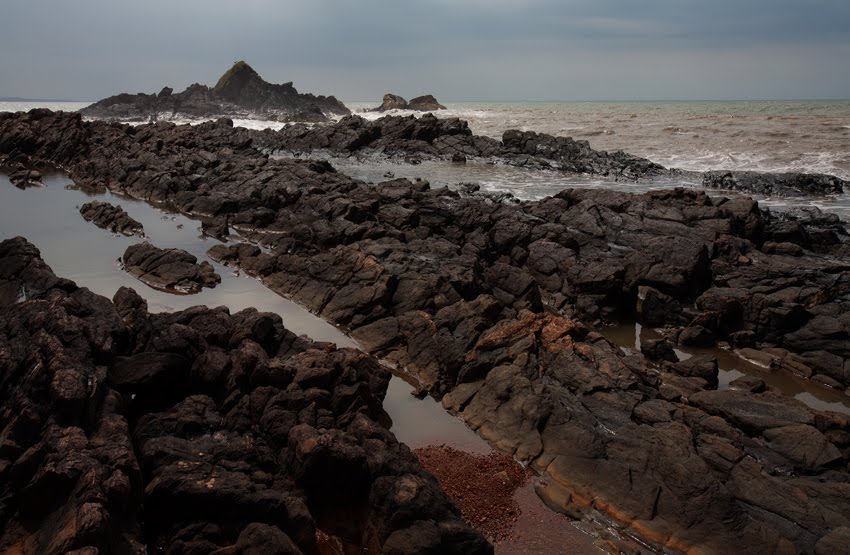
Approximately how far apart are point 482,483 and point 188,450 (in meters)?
4.95

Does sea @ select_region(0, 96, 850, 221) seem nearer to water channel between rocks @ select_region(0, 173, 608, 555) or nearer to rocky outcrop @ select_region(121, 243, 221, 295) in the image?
water channel between rocks @ select_region(0, 173, 608, 555)

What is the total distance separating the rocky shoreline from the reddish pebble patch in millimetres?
631

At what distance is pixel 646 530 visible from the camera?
9023mm

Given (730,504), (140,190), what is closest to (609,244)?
(730,504)

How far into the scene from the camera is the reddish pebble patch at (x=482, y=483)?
9.19 meters

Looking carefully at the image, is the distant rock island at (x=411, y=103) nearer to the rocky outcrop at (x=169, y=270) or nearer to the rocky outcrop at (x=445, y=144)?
the rocky outcrop at (x=445, y=144)

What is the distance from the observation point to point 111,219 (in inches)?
1050

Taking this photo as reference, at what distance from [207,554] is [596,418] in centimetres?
735

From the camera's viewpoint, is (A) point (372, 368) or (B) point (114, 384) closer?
(B) point (114, 384)

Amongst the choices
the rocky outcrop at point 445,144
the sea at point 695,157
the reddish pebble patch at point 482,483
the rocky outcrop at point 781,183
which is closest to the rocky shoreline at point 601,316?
the reddish pebble patch at point 482,483

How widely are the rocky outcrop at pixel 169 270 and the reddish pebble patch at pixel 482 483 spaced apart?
39.5 feet

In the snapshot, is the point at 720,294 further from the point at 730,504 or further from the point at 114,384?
the point at 114,384

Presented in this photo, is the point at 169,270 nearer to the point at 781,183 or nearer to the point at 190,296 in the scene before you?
the point at 190,296

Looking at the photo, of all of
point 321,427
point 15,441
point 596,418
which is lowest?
point 596,418
